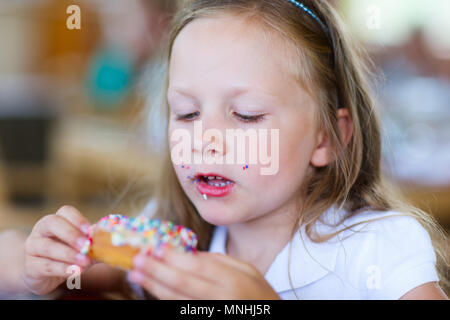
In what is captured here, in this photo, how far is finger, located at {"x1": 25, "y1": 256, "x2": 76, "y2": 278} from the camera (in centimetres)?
75

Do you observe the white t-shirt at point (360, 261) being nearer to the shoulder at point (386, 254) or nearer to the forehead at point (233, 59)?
the shoulder at point (386, 254)

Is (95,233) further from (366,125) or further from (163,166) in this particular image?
(366,125)

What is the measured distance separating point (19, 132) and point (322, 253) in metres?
2.81

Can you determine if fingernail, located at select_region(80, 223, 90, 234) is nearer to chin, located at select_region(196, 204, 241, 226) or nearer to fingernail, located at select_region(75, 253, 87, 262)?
fingernail, located at select_region(75, 253, 87, 262)

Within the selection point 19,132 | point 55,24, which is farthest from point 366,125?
point 55,24

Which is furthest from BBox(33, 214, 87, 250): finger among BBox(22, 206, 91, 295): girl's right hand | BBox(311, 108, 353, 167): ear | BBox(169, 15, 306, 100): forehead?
BBox(311, 108, 353, 167): ear

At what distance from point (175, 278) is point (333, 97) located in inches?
17.8

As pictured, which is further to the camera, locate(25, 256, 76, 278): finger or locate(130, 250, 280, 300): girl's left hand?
locate(25, 256, 76, 278): finger

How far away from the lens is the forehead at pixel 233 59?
0.76m

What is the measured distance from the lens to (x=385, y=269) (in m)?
0.76

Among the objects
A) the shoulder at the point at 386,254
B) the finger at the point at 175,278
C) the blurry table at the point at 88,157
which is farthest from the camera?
the blurry table at the point at 88,157

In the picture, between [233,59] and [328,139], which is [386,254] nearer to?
[328,139]

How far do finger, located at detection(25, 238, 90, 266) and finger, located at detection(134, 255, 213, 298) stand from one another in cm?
17

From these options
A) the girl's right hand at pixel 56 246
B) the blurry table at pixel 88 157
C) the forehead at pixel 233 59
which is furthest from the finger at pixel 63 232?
the blurry table at pixel 88 157
